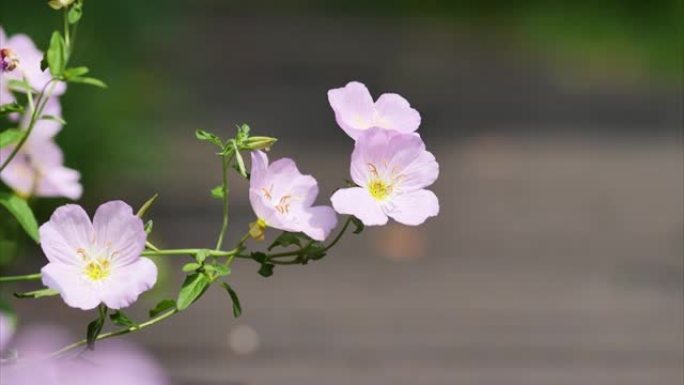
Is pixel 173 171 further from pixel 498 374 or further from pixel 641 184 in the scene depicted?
pixel 498 374

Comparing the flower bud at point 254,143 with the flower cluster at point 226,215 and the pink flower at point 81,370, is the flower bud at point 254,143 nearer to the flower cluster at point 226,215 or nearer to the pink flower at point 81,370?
the flower cluster at point 226,215

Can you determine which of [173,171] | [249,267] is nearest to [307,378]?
[249,267]

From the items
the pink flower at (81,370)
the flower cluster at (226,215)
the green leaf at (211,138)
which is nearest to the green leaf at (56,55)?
the flower cluster at (226,215)

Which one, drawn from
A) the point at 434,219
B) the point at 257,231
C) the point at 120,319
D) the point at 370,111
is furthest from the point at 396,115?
the point at 434,219

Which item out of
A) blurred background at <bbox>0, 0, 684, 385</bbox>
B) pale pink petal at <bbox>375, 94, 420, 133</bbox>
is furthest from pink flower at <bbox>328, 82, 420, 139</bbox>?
blurred background at <bbox>0, 0, 684, 385</bbox>

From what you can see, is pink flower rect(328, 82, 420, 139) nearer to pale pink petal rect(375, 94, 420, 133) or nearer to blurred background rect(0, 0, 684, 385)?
pale pink petal rect(375, 94, 420, 133)

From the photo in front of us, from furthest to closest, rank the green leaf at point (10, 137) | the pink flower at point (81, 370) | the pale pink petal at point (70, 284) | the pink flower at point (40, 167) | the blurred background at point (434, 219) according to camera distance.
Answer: the blurred background at point (434, 219), the pink flower at point (40, 167), the green leaf at point (10, 137), the pale pink petal at point (70, 284), the pink flower at point (81, 370)

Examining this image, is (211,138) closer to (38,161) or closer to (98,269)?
(98,269)
